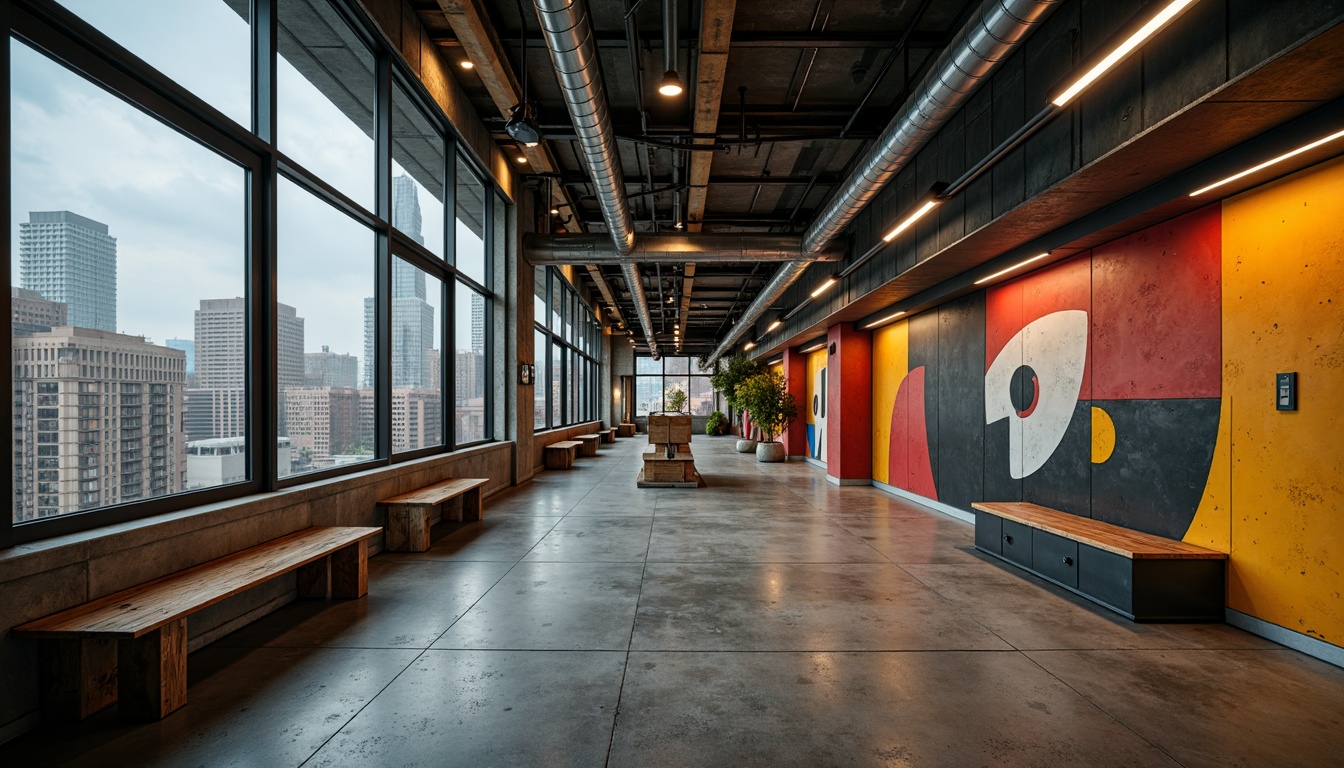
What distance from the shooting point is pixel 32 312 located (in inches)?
95.3

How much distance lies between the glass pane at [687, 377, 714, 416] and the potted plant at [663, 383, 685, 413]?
60 cm

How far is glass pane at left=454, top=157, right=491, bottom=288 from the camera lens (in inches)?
281

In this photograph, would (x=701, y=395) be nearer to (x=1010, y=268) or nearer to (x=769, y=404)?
(x=769, y=404)

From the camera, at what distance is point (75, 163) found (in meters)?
2.62

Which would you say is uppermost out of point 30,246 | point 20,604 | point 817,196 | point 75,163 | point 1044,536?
point 817,196

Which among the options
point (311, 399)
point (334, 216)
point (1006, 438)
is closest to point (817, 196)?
point (1006, 438)

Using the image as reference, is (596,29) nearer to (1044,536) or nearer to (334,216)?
(334,216)

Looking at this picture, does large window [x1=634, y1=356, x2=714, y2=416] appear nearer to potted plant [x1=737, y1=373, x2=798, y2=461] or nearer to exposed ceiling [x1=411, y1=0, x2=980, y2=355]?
potted plant [x1=737, y1=373, x2=798, y2=461]

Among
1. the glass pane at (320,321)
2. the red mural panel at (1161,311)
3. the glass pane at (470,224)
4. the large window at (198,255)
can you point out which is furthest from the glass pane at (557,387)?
the red mural panel at (1161,311)

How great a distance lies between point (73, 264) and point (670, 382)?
2476 cm

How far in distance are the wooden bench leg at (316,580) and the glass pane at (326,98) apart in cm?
279

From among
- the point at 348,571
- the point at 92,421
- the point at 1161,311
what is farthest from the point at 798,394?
the point at 92,421

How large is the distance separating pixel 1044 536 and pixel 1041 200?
243cm

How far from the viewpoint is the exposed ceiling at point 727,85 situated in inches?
179
